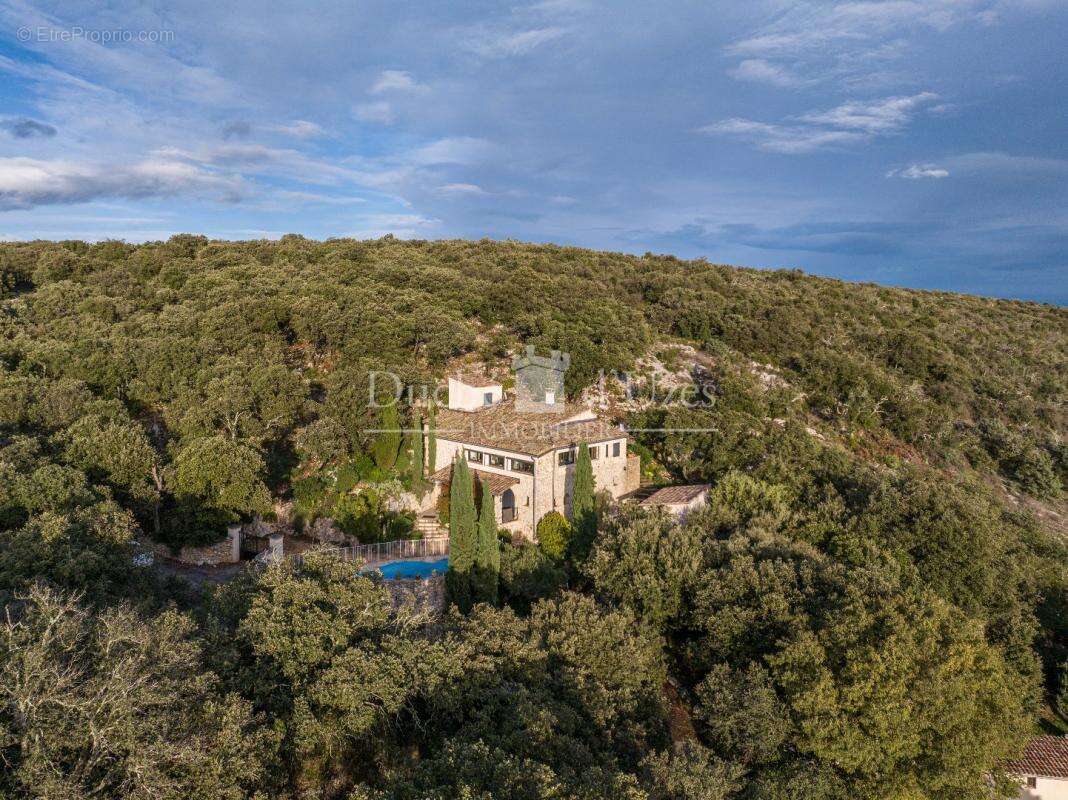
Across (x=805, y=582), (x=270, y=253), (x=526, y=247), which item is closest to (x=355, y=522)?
(x=805, y=582)

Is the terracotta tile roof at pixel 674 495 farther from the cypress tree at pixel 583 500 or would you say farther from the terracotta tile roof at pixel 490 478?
the terracotta tile roof at pixel 490 478

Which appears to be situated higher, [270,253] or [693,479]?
[270,253]

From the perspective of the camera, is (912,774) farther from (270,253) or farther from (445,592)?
(270,253)

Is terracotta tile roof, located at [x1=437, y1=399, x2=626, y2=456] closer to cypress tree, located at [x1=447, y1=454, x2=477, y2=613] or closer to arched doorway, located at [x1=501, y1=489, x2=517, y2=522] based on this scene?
arched doorway, located at [x1=501, y1=489, x2=517, y2=522]

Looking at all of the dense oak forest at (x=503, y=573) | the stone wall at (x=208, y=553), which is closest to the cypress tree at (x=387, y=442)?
the dense oak forest at (x=503, y=573)

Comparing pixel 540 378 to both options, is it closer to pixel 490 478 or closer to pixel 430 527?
pixel 490 478

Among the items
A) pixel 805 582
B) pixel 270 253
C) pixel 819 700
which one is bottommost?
pixel 819 700

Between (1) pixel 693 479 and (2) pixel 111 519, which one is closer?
(2) pixel 111 519
